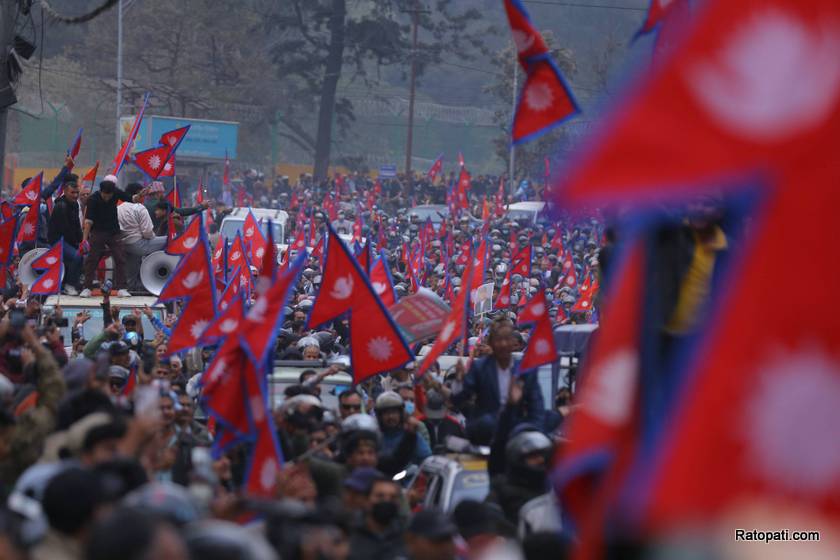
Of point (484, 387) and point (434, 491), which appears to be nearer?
point (434, 491)

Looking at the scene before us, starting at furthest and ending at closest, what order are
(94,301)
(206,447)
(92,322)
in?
(94,301)
(92,322)
(206,447)

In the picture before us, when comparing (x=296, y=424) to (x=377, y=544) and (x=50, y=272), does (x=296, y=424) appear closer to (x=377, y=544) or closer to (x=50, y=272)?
(x=377, y=544)

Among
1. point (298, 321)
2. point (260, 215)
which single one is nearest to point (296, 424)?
point (298, 321)

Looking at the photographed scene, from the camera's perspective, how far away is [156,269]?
51.9 ft

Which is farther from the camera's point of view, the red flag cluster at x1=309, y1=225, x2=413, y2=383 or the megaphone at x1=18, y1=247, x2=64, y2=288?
the megaphone at x1=18, y1=247, x2=64, y2=288

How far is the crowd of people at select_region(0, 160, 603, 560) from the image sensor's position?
15.1 feet

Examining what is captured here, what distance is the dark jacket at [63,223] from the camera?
16.1 meters

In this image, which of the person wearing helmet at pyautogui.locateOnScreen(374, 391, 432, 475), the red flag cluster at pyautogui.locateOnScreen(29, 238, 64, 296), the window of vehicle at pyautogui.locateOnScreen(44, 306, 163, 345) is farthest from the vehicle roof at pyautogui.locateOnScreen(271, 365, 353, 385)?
the red flag cluster at pyautogui.locateOnScreen(29, 238, 64, 296)

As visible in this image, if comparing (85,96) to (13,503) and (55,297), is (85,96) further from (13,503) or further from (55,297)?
(13,503)

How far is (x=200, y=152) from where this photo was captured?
4681 centimetres

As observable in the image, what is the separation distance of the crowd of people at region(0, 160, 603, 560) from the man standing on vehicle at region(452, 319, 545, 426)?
1cm

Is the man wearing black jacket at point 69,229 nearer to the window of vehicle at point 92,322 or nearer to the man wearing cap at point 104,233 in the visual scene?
the man wearing cap at point 104,233

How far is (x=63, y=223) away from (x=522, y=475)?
363 inches

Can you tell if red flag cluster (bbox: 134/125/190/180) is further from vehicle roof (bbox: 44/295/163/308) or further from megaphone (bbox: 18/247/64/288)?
vehicle roof (bbox: 44/295/163/308)
